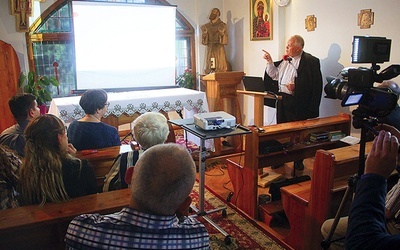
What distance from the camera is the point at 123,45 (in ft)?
17.0

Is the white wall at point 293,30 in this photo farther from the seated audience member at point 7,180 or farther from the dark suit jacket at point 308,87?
the seated audience member at point 7,180

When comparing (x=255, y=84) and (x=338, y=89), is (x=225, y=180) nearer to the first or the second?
(x=255, y=84)

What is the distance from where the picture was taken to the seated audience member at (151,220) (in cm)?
109

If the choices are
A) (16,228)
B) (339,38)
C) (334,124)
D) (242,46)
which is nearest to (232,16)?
(242,46)

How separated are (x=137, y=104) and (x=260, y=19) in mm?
2353

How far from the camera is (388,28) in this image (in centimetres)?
373

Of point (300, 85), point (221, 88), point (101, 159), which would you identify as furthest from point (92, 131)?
point (221, 88)

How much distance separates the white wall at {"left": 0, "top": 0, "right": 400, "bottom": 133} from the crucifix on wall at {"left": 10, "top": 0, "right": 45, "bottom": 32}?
136 millimetres

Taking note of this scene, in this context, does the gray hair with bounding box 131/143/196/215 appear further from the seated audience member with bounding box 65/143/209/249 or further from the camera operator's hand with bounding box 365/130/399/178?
the camera operator's hand with bounding box 365/130/399/178

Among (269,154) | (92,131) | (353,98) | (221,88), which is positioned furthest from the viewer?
(221,88)

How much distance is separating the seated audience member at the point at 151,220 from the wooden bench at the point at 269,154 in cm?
186

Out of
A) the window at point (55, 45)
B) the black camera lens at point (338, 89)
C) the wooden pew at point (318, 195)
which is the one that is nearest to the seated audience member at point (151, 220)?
the black camera lens at point (338, 89)

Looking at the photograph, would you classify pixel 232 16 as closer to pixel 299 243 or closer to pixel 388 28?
pixel 388 28

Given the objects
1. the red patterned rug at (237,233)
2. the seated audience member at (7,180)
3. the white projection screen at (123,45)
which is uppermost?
the white projection screen at (123,45)
